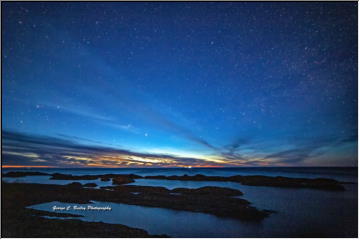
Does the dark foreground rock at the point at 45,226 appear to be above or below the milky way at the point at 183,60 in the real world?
below

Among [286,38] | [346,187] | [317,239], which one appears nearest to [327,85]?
[286,38]

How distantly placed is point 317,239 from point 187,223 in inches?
118

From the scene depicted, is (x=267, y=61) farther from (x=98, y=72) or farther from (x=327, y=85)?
(x=98, y=72)

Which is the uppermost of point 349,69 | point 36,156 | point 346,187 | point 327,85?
point 349,69

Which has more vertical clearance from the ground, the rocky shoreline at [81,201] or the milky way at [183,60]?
the milky way at [183,60]

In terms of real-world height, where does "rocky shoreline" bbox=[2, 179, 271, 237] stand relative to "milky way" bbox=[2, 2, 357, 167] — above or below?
below

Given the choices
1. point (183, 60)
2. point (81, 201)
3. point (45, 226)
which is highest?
point (183, 60)

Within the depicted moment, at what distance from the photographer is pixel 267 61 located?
5.04 meters

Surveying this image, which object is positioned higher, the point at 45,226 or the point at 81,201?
the point at 81,201

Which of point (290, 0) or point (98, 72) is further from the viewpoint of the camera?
point (98, 72)

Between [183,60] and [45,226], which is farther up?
[183,60]

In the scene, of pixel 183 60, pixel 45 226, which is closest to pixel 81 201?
pixel 45 226

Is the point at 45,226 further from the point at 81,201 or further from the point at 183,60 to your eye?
the point at 183,60

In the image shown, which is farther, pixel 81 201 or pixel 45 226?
pixel 81 201
